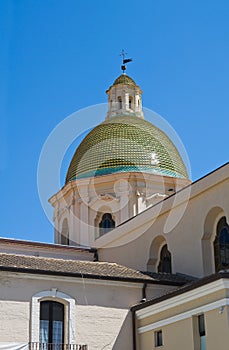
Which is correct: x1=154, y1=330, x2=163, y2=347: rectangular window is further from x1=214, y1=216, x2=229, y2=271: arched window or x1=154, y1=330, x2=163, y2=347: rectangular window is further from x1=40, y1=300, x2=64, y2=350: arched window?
x1=214, y1=216, x2=229, y2=271: arched window

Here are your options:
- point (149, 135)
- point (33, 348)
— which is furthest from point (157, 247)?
point (149, 135)

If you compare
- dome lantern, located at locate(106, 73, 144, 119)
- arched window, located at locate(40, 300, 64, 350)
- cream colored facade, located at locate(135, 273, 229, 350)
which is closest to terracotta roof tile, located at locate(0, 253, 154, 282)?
arched window, located at locate(40, 300, 64, 350)

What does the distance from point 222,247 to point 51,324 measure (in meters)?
7.28

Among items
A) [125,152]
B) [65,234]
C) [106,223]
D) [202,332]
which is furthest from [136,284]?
[65,234]

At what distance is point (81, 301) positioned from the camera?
22.6 meters

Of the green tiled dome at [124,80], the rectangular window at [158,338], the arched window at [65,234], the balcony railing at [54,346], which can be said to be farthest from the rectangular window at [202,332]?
the green tiled dome at [124,80]

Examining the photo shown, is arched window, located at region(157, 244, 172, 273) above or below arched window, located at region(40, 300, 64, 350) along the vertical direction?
above

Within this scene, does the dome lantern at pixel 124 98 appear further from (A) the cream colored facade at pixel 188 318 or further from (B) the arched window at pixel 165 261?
(A) the cream colored facade at pixel 188 318

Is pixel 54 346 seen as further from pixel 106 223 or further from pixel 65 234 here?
pixel 65 234

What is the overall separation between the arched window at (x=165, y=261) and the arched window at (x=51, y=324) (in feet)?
23.4

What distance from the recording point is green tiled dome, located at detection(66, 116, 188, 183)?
3856 centimetres

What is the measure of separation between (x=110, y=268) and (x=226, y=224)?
4645mm

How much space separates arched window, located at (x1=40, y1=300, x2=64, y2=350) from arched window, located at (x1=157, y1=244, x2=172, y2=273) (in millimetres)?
7119

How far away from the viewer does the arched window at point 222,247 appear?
25.1 m
